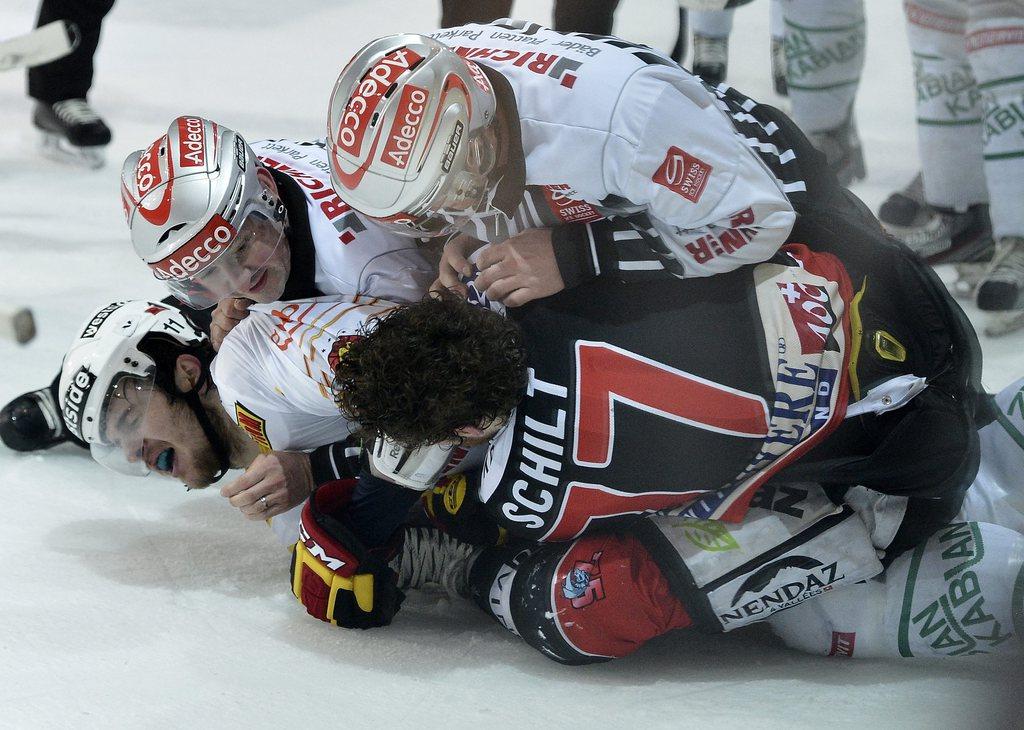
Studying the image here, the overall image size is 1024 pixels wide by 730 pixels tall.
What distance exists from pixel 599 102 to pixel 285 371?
24.9 inches

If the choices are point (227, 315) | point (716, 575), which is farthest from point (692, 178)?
point (227, 315)

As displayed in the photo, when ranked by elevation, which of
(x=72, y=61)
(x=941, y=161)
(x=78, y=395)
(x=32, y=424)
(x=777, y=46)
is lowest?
(x=32, y=424)

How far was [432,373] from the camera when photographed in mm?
1266

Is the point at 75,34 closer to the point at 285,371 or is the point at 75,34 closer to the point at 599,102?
the point at 285,371

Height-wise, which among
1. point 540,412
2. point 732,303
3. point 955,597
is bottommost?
point 955,597

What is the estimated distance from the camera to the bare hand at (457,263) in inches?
58.2

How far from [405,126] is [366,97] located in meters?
0.07

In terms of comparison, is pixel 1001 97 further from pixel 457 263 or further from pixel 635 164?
pixel 457 263

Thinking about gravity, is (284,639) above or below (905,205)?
below

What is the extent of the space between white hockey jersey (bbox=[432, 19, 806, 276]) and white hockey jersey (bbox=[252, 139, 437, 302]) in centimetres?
25

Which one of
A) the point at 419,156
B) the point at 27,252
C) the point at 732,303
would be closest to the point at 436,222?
the point at 419,156

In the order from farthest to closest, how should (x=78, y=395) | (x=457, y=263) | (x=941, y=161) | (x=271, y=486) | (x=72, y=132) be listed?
(x=72, y=132) < (x=941, y=161) < (x=78, y=395) < (x=271, y=486) < (x=457, y=263)

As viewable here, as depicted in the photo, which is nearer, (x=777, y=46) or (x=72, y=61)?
(x=777, y=46)

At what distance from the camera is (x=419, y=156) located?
1.32 meters
